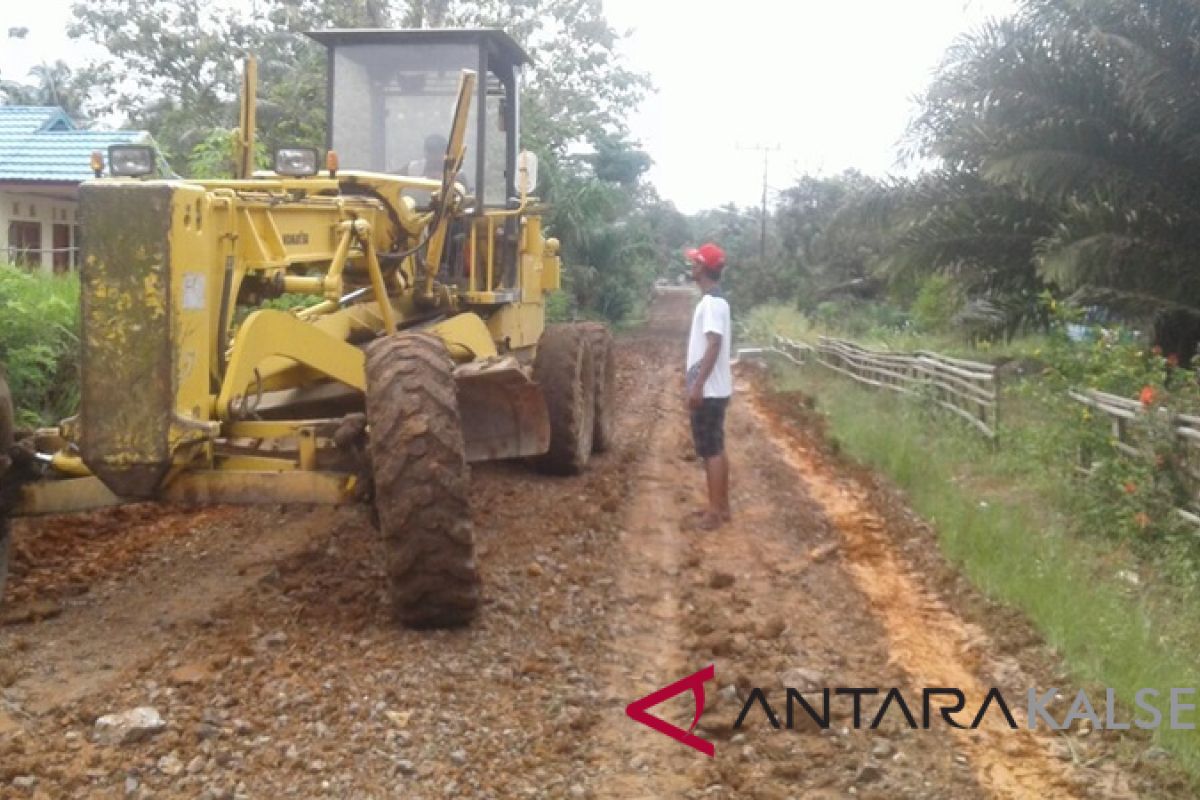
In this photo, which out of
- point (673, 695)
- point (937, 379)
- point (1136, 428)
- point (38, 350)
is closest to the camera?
point (673, 695)

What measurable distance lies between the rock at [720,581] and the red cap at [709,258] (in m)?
2.44

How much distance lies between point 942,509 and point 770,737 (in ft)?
15.5

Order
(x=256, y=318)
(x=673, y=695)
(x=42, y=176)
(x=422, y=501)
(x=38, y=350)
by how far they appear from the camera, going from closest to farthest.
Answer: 1. (x=673, y=695)
2. (x=422, y=501)
3. (x=256, y=318)
4. (x=38, y=350)
5. (x=42, y=176)

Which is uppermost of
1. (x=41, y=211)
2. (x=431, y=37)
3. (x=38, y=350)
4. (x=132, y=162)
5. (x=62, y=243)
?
(x=431, y=37)

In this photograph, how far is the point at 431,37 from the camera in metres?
9.46

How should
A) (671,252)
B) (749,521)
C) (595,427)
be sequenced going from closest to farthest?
(749,521), (595,427), (671,252)

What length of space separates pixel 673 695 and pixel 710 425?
380 cm

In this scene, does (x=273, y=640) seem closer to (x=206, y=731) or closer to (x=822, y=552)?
(x=206, y=731)

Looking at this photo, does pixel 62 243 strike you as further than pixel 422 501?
Yes

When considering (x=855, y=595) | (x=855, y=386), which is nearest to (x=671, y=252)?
(x=855, y=386)

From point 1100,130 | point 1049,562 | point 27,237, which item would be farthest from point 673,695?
point 27,237

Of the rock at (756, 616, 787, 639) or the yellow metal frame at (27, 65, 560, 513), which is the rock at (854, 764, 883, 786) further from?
the yellow metal frame at (27, 65, 560, 513)

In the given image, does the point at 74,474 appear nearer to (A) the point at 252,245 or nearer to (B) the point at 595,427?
(A) the point at 252,245

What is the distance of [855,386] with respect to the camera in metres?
20.4
